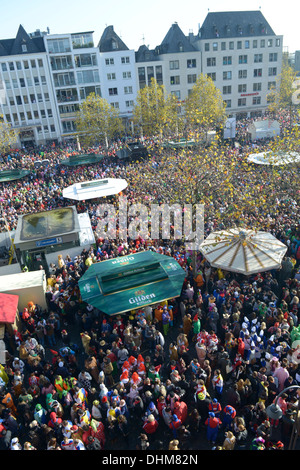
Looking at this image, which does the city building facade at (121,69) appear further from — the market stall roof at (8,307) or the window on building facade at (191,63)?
the market stall roof at (8,307)

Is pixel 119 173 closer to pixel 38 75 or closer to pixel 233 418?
pixel 233 418

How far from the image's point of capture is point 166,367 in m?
10.8

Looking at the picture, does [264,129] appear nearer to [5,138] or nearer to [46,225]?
[46,225]

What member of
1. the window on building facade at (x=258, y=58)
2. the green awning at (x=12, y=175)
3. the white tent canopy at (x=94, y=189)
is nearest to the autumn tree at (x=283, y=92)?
the window on building facade at (x=258, y=58)

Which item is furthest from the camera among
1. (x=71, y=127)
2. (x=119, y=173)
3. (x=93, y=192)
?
(x=71, y=127)

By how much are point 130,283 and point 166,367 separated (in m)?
3.37

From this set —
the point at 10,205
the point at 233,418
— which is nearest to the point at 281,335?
the point at 233,418

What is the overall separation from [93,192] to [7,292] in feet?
40.4

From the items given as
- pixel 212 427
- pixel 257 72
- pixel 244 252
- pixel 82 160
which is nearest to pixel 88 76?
pixel 82 160

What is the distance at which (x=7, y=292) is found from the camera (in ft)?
43.7

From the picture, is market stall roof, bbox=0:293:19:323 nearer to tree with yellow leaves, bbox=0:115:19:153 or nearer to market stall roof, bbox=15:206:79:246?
market stall roof, bbox=15:206:79:246

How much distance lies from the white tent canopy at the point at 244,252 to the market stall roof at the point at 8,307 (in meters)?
7.87
